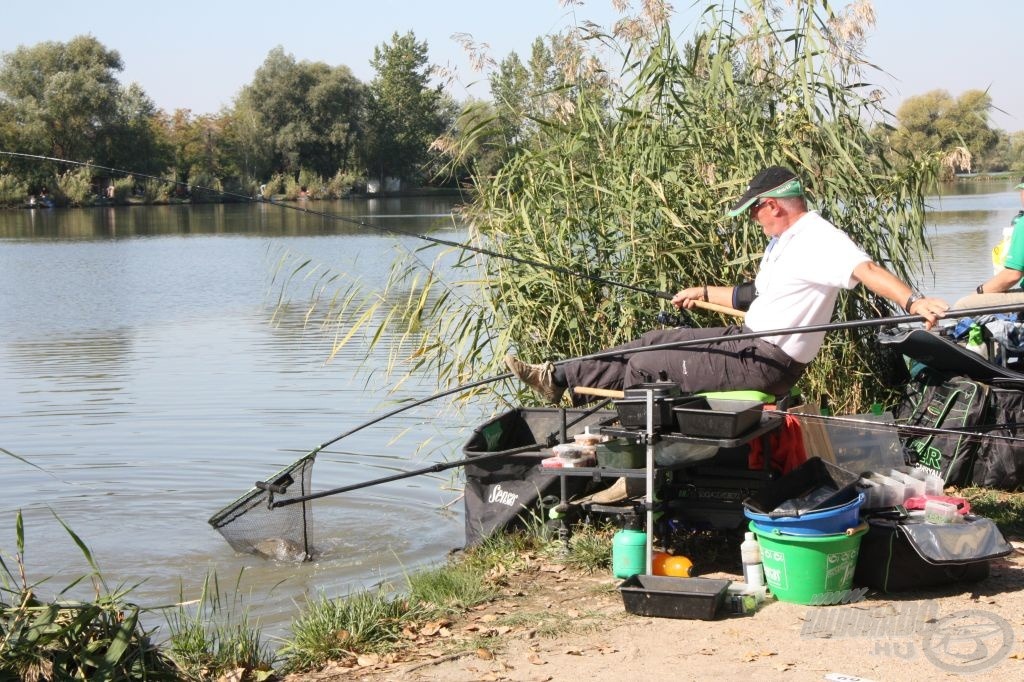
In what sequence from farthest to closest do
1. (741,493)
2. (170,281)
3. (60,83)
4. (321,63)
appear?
(321,63) → (60,83) → (170,281) → (741,493)

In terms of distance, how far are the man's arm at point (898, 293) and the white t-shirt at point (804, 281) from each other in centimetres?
6

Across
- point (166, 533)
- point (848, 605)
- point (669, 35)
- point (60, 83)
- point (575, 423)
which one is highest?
point (60, 83)

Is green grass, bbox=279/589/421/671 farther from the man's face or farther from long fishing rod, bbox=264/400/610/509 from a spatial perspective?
the man's face

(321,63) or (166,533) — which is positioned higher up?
(321,63)

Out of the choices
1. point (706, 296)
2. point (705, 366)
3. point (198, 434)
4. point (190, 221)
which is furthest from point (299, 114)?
point (705, 366)

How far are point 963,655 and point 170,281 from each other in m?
19.8

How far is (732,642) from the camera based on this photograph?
382 centimetres

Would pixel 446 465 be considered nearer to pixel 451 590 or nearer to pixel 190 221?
pixel 451 590

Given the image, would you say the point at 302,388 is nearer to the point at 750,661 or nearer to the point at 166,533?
the point at 166,533

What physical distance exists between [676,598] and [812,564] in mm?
497

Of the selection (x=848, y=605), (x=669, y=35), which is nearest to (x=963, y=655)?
(x=848, y=605)

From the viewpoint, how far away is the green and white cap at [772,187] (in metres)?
4.77

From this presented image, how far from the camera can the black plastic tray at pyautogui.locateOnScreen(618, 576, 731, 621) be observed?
4047mm

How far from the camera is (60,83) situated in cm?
5866
